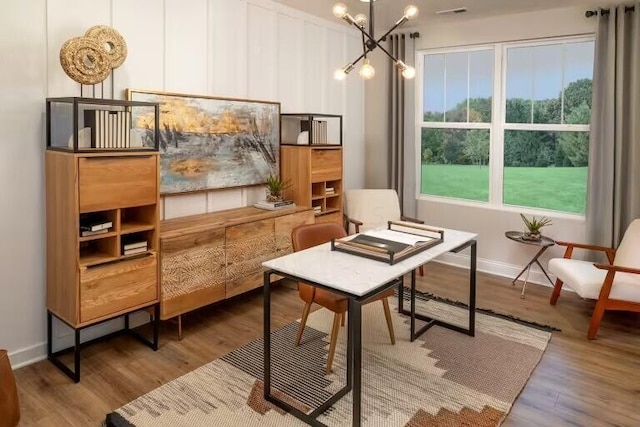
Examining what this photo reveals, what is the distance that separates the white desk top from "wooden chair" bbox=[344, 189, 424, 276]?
2.18 meters

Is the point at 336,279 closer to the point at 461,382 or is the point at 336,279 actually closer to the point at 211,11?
the point at 461,382

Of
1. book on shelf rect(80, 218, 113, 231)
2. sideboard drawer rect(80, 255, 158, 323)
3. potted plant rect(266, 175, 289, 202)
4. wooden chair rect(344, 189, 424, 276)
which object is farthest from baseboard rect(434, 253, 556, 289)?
book on shelf rect(80, 218, 113, 231)

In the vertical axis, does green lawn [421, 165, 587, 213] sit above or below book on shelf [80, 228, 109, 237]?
above

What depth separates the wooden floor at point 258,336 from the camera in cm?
258

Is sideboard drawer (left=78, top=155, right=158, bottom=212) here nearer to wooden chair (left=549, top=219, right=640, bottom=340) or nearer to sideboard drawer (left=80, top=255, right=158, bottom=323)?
sideboard drawer (left=80, top=255, right=158, bottom=323)

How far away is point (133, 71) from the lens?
3.38 metres

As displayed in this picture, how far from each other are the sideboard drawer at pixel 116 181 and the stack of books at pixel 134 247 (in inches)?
10.5

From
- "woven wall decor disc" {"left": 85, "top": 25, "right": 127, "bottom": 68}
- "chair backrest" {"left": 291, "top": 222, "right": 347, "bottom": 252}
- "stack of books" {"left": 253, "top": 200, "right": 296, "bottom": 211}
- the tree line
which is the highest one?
"woven wall decor disc" {"left": 85, "top": 25, "right": 127, "bottom": 68}

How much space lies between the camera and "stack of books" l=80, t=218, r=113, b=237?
2844mm

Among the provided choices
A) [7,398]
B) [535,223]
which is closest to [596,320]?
[535,223]

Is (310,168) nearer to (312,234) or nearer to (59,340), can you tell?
(312,234)

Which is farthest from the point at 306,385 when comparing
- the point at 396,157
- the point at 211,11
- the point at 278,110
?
the point at 396,157

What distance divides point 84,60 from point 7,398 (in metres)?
1.95

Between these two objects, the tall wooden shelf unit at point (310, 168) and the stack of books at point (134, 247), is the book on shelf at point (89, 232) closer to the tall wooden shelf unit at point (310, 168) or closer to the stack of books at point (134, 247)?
the stack of books at point (134, 247)
